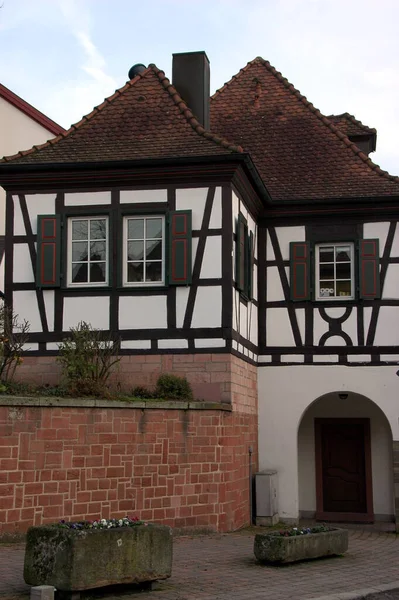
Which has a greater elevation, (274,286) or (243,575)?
(274,286)

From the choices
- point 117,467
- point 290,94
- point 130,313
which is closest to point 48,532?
point 117,467

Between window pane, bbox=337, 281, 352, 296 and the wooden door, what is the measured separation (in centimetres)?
284

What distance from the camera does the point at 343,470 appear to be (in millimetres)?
18953

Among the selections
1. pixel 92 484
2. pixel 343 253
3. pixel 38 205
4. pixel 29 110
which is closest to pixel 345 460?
pixel 343 253

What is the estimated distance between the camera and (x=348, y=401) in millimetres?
19281

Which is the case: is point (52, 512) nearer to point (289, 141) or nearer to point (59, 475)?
point (59, 475)

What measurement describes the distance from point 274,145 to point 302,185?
1.36 meters

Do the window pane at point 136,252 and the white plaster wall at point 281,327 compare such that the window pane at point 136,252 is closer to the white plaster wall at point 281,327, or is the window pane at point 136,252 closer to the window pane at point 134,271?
the window pane at point 134,271

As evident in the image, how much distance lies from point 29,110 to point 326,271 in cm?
1106

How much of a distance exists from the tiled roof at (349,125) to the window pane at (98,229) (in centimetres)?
740

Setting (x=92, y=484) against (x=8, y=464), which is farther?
(x=92, y=484)

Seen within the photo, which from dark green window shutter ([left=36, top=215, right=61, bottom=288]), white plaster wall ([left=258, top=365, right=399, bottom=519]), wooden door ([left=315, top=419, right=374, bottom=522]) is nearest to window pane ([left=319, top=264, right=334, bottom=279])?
white plaster wall ([left=258, top=365, right=399, bottom=519])

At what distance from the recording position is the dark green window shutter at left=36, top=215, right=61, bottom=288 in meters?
15.9

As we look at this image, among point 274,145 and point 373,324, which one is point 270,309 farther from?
point 274,145
